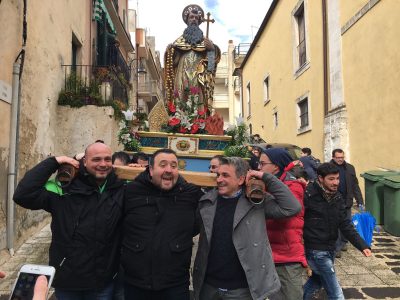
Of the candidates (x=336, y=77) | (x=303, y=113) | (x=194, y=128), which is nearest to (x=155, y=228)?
(x=194, y=128)

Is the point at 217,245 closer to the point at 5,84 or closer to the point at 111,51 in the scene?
the point at 5,84

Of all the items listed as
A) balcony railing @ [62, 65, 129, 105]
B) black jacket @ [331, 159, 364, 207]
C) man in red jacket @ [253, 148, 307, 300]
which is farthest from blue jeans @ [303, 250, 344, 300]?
balcony railing @ [62, 65, 129, 105]

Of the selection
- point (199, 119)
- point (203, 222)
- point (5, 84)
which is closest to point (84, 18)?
point (5, 84)

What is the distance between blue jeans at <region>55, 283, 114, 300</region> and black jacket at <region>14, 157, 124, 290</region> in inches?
2.4

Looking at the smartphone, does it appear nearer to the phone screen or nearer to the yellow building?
the phone screen

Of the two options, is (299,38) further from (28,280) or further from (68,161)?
(28,280)

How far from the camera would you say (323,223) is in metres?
3.40

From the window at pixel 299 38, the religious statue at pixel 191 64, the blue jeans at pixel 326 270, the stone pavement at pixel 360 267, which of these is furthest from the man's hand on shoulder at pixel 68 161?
the window at pixel 299 38

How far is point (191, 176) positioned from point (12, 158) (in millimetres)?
4418

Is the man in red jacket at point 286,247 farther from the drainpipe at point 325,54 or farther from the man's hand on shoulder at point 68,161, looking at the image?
the drainpipe at point 325,54

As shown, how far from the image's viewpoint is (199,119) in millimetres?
6098

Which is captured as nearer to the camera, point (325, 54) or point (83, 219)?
point (83, 219)

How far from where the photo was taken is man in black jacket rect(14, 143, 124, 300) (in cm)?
234

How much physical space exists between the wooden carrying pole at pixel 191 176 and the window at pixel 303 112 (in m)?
12.4
